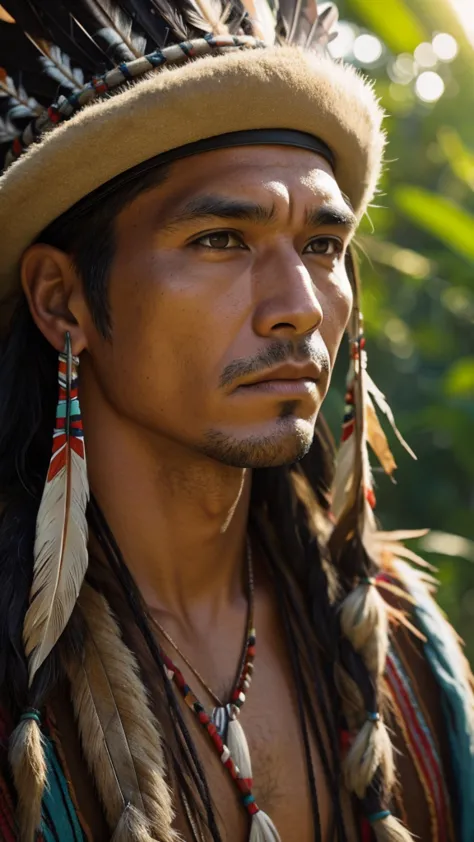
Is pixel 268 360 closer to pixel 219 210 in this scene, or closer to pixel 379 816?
pixel 219 210

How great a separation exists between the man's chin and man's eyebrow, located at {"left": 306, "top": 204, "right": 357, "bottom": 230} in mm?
365

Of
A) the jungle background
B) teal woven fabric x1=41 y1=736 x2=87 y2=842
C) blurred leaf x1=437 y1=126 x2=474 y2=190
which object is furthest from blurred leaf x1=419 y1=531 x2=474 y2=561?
teal woven fabric x1=41 y1=736 x2=87 y2=842

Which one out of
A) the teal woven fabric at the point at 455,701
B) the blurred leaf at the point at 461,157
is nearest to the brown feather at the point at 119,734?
the teal woven fabric at the point at 455,701

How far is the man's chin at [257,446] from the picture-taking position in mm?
1942

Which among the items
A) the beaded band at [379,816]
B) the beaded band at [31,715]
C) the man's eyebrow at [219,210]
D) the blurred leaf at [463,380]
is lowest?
the beaded band at [379,816]

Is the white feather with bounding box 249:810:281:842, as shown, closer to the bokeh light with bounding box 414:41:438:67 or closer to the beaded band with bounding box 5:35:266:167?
the beaded band with bounding box 5:35:266:167

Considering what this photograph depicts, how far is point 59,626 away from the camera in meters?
1.83

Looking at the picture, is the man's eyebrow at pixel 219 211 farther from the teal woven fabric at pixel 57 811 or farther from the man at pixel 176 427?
the teal woven fabric at pixel 57 811

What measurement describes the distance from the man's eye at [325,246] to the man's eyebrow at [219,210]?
16 centimetres

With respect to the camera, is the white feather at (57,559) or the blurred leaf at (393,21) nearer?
the white feather at (57,559)

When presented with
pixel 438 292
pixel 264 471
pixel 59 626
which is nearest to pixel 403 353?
pixel 438 292

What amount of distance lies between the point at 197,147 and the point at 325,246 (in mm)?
315

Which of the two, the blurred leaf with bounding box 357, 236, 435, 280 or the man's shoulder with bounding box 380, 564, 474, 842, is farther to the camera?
the blurred leaf with bounding box 357, 236, 435, 280

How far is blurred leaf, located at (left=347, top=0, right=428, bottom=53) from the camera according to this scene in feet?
10.7
